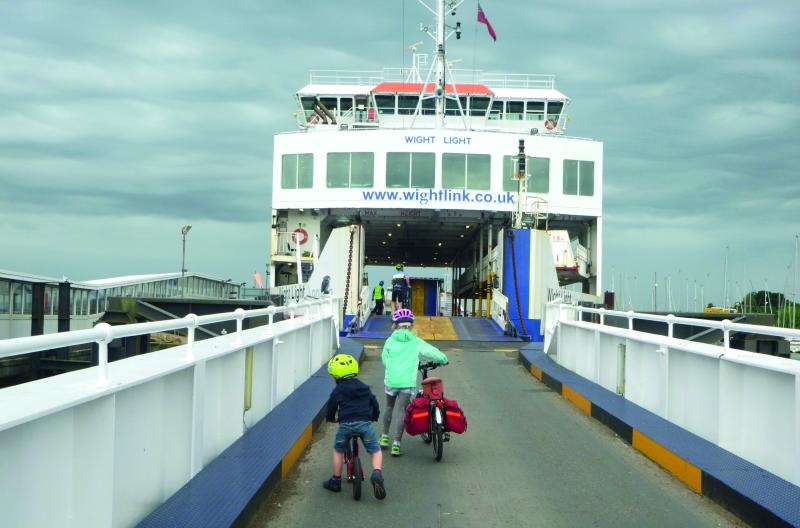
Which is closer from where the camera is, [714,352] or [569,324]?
[714,352]

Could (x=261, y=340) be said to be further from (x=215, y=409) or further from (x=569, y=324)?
(x=569, y=324)

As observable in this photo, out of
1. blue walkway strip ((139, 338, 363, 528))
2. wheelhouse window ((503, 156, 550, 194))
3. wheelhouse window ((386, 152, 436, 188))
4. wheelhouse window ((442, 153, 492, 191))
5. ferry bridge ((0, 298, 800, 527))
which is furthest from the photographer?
wheelhouse window ((503, 156, 550, 194))

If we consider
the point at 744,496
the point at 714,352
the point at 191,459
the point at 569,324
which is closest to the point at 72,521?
the point at 191,459

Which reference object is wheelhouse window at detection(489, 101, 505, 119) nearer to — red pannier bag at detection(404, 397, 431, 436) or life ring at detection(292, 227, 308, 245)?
life ring at detection(292, 227, 308, 245)

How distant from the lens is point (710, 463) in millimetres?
7320

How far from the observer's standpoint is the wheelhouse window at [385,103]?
38.8 metres

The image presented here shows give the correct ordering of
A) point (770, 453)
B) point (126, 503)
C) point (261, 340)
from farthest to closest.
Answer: point (261, 340), point (770, 453), point (126, 503)

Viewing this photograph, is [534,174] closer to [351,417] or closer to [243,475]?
[351,417]

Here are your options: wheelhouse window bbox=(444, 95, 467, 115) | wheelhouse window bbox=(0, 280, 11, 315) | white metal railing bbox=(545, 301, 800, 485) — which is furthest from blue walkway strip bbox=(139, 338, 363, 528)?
wheelhouse window bbox=(444, 95, 467, 115)

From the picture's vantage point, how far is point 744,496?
619 cm

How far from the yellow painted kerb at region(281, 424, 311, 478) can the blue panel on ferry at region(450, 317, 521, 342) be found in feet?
52.2

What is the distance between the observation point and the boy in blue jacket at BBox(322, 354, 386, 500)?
6.97 m

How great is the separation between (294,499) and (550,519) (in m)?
2.17

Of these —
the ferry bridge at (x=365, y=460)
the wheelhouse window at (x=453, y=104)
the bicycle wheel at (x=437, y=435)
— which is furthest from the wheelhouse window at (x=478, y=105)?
the bicycle wheel at (x=437, y=435)
